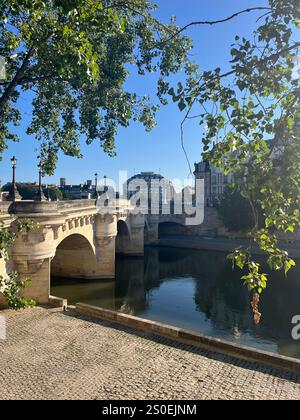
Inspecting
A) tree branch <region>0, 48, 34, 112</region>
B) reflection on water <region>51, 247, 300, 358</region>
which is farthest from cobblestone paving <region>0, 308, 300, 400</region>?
reflection on water <region>51, 247, 300, 358</region>

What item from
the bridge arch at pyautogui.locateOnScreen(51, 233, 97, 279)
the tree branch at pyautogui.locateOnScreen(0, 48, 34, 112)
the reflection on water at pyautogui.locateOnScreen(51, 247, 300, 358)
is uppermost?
the tree branch at pyautogui.locateOnScreen(0, 48, 34, 112)

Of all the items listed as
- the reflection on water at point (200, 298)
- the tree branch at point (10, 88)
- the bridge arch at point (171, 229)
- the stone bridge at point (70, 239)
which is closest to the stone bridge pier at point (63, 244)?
the stone bridge at point (70, 239)

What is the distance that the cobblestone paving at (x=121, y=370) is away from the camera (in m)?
9.30

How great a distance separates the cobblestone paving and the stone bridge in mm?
4766

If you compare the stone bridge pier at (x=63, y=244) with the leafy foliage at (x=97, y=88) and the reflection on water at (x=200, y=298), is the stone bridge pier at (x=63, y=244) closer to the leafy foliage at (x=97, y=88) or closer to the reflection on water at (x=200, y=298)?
the reflection on water at (x=200, y=298)

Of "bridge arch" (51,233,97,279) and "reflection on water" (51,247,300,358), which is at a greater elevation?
"bridge arch" (51,233,97,279)

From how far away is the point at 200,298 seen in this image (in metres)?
27.5

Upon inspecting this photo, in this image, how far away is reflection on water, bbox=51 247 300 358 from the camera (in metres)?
19.8

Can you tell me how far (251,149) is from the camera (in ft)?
12.6

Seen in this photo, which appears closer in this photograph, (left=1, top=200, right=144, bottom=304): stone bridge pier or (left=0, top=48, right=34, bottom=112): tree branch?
(left=0, top=48, right=34, bottom=112): tree branch

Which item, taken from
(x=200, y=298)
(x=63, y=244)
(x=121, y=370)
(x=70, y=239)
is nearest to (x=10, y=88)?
(x=121, y=370)

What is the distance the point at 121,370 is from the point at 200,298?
17575 millimetres

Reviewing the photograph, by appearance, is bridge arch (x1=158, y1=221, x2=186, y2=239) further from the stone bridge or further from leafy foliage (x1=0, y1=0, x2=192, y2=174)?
leafy foliage (x1=0, y1=0, x2=192, y2=174)

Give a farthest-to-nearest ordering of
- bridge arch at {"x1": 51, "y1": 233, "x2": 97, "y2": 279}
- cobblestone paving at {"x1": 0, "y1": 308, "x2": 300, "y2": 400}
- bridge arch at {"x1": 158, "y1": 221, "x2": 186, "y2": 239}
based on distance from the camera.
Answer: bridge arch at {"x1": 158, "y1": 221, "x2": 186, "y2": 239} → bridge arch at {"x1": 51, "y1": 233, "x2": 97, "y2": 279} → cobblestone paving at {"x1": 0, "y1": 308, "x2": 300, "y2": 400}
